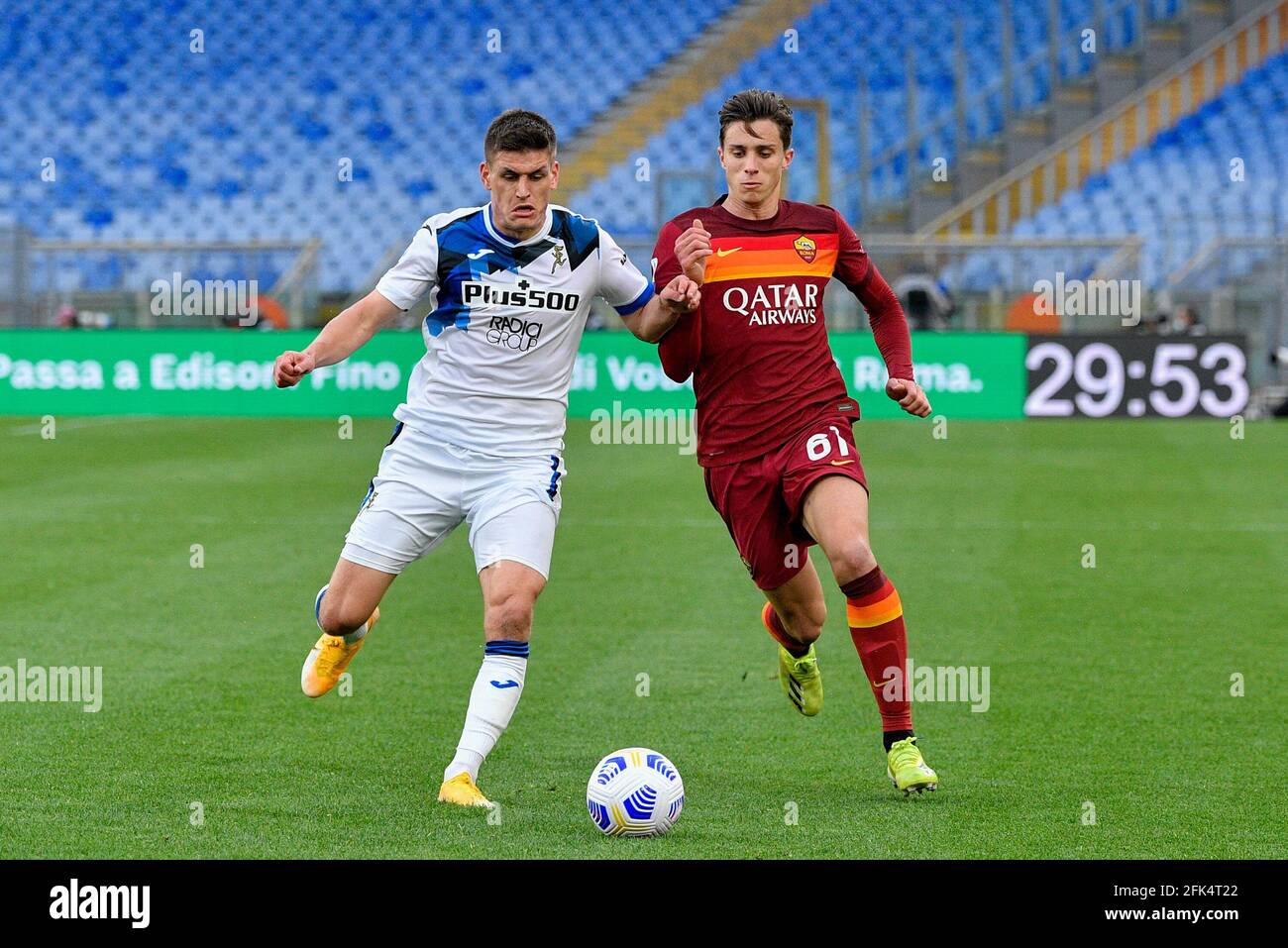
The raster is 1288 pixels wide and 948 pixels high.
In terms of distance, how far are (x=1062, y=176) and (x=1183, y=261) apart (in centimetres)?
404

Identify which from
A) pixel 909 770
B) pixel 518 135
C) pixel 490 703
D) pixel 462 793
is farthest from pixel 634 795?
pixel 518 135

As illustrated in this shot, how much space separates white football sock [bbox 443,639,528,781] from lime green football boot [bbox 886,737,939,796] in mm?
1180

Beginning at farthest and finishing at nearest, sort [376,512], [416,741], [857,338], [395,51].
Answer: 1. [395,51]
2. [857,338]
3. [416,741]
4. [376,512]

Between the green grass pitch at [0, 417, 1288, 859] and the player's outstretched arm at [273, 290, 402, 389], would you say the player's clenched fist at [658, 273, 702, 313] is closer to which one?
the player's outstretched arm at [273, 290, 402, 389]

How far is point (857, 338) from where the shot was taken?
20125mm

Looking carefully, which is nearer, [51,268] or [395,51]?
[51,268]

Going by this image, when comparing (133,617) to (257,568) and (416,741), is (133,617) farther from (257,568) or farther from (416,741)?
(416,741)

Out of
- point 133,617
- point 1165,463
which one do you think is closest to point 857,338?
point 1165,463

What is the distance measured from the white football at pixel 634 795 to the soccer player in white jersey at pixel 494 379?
1.88 ft

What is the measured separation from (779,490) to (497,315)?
3.72 feet

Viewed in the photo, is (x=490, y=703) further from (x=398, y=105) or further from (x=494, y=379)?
(x=398, y=105)

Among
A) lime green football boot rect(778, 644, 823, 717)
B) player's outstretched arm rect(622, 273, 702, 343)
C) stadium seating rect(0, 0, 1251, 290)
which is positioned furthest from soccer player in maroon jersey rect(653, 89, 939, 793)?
stadium seating rect(0, 0, 1251, 290)

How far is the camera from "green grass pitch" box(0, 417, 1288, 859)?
514 cm

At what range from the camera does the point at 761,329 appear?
20.1ft
